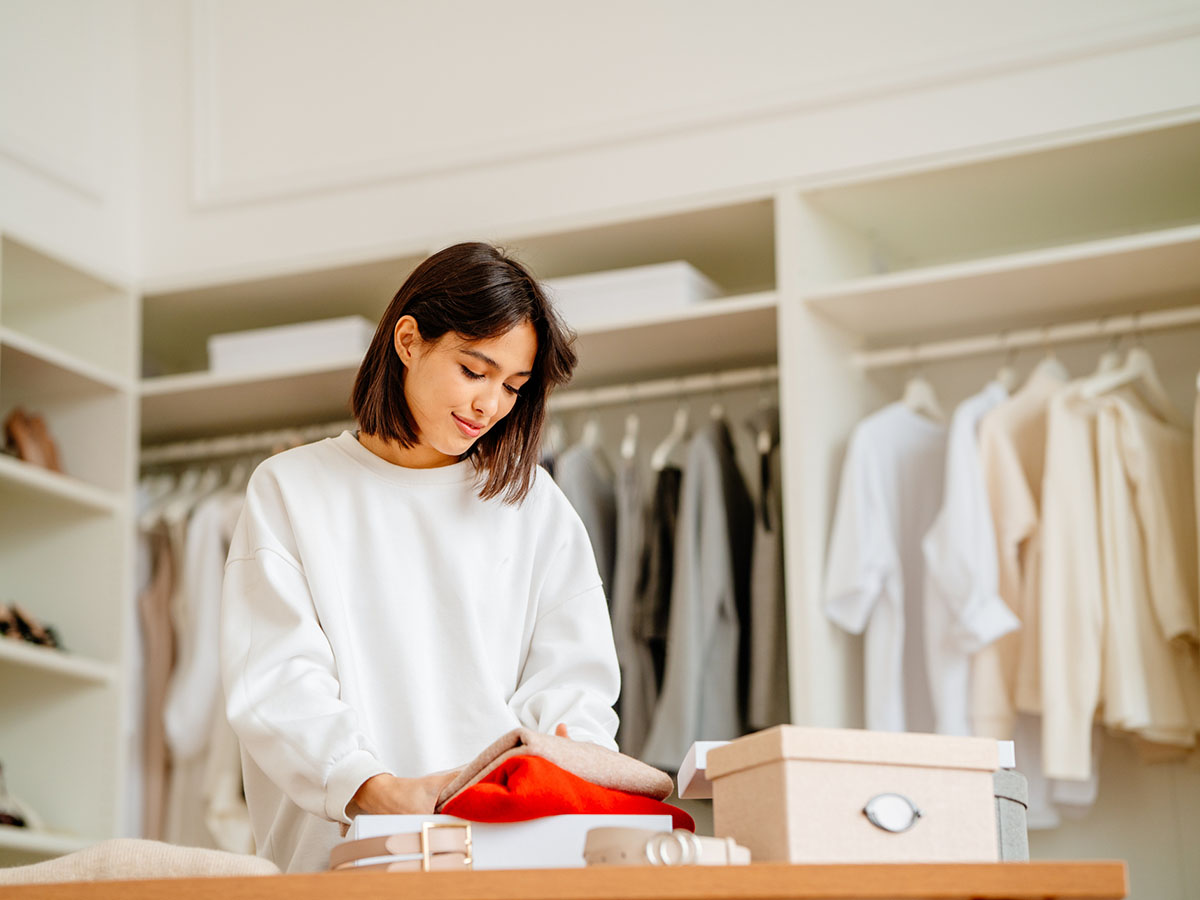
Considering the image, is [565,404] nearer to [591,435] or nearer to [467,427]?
[591,435]

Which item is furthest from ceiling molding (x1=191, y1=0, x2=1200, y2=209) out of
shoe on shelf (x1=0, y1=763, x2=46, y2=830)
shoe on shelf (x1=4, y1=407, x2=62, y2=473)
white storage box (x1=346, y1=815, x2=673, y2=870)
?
white storage box (x1=346, y1=815, x2=673, y2=870)

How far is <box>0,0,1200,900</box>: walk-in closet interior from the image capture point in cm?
269

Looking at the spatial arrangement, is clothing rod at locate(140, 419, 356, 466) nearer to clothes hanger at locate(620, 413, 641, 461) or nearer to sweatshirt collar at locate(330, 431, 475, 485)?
clothes hanger at locate(620, 413, 641, 461)

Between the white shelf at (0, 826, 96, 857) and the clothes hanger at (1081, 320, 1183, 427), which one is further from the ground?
the clothes hanger at (1081, 320, 1183, 427)

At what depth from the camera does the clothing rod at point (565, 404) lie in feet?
10.3

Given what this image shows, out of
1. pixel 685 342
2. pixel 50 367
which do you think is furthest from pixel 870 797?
pixel 50 367

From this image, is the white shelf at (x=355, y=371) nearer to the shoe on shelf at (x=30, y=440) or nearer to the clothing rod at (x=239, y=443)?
the clothing rod at (x=239, y=443)

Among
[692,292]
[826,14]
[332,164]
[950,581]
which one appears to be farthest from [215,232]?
[950,581]

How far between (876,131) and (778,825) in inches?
81.9

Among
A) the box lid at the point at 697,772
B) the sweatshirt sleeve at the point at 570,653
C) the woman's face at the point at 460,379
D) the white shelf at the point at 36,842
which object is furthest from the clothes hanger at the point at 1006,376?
the white shelf at the point at 36,842

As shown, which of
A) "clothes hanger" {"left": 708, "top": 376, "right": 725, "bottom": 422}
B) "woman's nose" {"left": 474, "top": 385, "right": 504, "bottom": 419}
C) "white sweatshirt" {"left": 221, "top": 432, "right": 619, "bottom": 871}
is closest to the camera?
"white sweatshirt" {"left": 221, "top": 432, "right": 619, "bottom": 871}

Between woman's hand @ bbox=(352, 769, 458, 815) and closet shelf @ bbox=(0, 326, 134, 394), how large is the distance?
2045 mm

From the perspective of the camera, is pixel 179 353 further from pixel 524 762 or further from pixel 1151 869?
pixel 524 762

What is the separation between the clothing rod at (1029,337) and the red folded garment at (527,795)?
203cm
